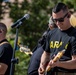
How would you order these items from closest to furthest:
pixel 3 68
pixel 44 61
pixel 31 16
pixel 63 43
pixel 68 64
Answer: pixel 68 64 < pixel 63 43 < pixel 44 61 < pixel 3 68 < pixel 31 16

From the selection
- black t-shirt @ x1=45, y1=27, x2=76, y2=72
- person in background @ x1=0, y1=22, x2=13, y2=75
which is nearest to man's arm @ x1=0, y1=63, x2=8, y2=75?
person in background @ x1=0, y1=22, x2=13, y2=75

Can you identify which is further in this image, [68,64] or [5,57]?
[5,57]

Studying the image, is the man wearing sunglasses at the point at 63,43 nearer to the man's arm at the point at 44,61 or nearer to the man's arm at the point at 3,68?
the man's arm at the point at 44,61

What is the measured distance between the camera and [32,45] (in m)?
10.0

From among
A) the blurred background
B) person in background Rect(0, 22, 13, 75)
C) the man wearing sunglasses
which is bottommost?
the blurred background

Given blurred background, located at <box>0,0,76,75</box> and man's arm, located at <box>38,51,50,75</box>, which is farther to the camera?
blurred background, located at <box>0,0,76,75</box>

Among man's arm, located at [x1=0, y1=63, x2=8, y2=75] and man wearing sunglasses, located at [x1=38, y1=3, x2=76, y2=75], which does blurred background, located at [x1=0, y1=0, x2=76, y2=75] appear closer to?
man's arm, located at [x1=0, y1=63, x2=8, y2=75]

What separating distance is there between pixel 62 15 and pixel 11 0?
7163mm

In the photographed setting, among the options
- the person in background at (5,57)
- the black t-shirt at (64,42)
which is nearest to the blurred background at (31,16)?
the person in background at (5,57)

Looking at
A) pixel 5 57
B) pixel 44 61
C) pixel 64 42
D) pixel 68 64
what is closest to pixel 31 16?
pixel 5 57

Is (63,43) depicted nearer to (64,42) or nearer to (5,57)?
(64,42)

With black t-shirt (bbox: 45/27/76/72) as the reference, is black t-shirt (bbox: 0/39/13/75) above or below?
below

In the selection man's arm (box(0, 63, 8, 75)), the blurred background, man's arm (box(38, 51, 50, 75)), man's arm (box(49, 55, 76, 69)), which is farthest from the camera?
the blurred background

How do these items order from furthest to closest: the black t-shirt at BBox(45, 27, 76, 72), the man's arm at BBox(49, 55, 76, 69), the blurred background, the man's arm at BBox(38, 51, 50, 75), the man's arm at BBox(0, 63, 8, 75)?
the blurred background → the man's arm at BBox(0, 63, 8, 75) → the man's arm at BBox(38, 51, 50, 75) → the black t-shirt at BBox(45, 27, 76, 72) → the man's arm at BBox(49, 55, 76, 69)
